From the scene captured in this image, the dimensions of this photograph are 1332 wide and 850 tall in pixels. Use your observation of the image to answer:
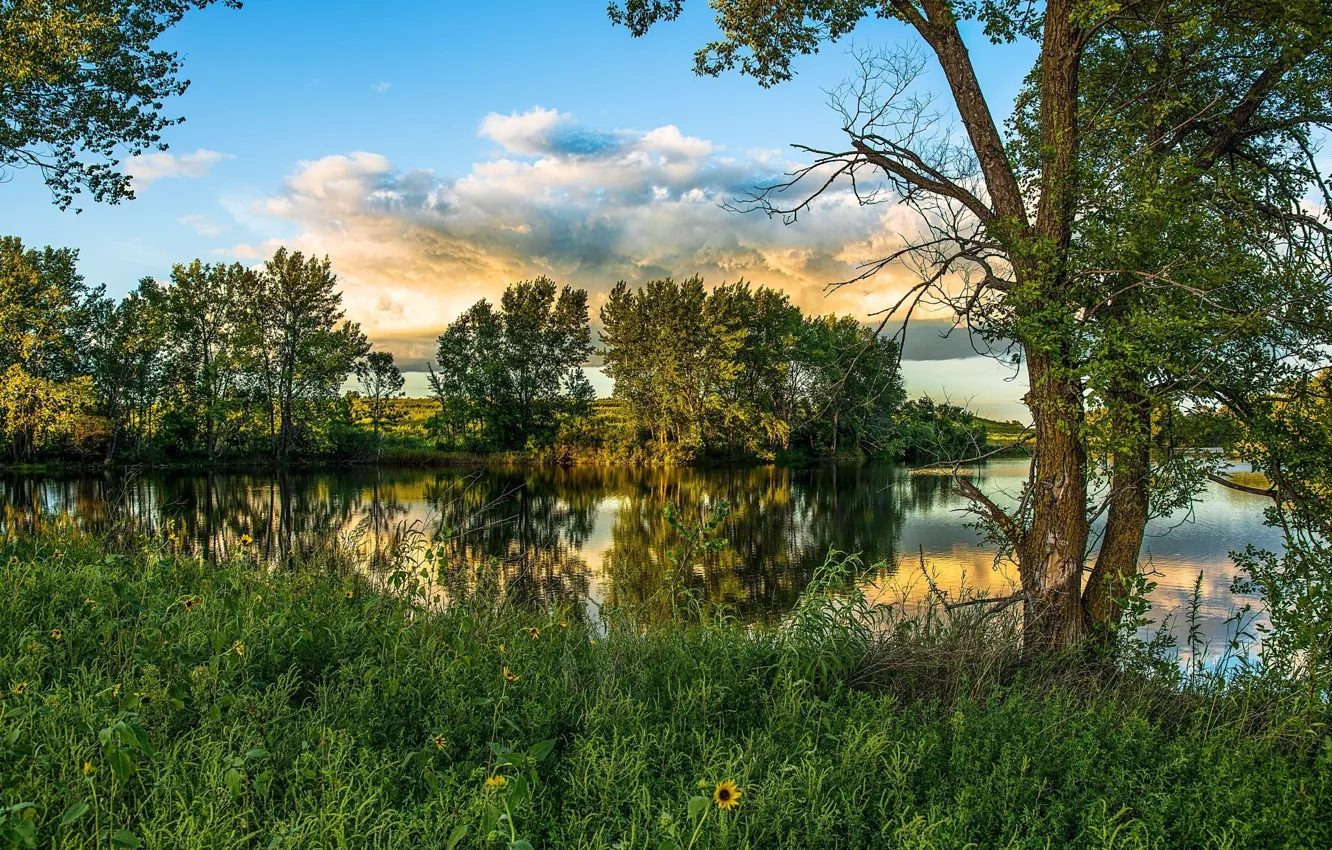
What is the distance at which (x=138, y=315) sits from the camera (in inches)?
1560

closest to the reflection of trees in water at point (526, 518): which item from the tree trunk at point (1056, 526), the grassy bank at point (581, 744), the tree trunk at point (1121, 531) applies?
the grassy bank at point (581, 744)

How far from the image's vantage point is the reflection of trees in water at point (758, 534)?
12.9 meters

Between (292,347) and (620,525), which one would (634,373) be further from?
(620,525)

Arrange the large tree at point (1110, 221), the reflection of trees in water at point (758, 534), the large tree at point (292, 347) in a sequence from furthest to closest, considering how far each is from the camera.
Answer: the large tree at point (292, 347) → the reflection of trees in water at point (758, 534) → the large tree at point (1110, 221)

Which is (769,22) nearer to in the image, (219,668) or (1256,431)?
(1256,431)

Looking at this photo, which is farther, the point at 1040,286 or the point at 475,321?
the point at 475,321

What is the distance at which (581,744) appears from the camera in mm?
3143

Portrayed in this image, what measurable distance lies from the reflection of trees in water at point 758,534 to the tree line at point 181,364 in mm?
22377

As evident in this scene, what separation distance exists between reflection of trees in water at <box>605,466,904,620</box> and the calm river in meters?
0.07

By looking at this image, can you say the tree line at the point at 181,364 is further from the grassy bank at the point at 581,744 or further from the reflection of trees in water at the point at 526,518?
the grassy bank at the point at 581,744

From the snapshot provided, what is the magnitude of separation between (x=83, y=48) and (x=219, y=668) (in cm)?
1004

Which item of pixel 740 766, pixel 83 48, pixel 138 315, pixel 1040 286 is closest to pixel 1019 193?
pixel 1040 286

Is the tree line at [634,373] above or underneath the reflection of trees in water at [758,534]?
above

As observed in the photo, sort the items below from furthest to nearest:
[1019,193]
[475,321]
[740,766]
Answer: [475,321] < [1019,193] < [740,766]
